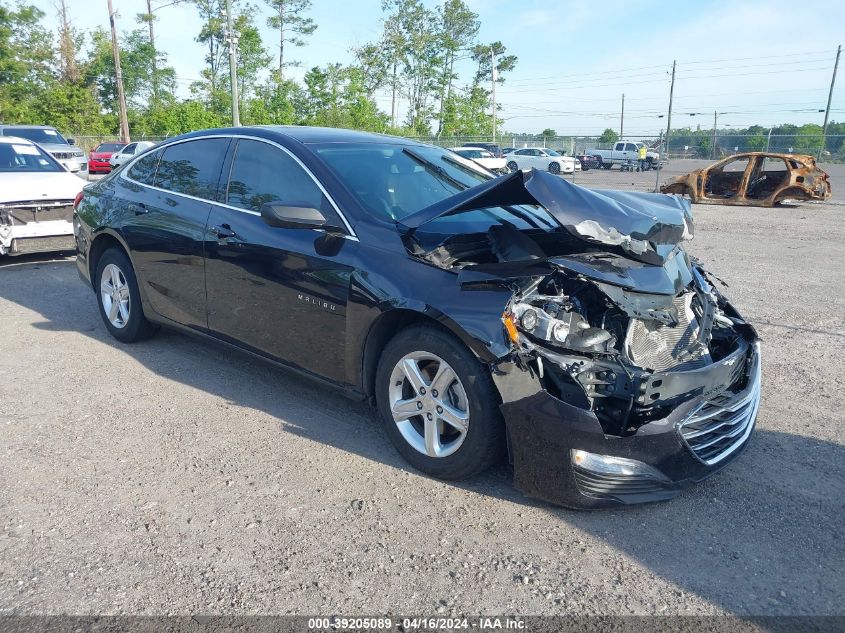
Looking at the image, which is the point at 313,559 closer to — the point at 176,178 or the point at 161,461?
the point at 161,461

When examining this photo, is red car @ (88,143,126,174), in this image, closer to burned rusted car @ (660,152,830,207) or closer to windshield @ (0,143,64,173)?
windshield @ (0,143,64,173)

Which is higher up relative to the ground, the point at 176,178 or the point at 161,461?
the point at 176,178

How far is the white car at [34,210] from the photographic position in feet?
27.0

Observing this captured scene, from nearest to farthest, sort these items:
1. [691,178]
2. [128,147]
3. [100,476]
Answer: [100,476] < [691,178] < [128,147]

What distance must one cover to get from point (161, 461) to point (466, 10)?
59.3 metres

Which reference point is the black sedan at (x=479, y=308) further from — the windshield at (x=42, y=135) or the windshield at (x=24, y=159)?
the windshield at (x=42, y=135)

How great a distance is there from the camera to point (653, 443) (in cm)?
302

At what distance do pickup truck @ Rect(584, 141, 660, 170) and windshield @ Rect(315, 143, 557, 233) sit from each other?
43384 mm

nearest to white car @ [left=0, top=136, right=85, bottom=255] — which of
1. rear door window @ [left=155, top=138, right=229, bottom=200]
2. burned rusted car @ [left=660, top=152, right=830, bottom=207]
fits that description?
rear door window @ [left=155, top=138, right=229, bottom=200]

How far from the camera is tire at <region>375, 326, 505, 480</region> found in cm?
322

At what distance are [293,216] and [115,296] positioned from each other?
2699mm

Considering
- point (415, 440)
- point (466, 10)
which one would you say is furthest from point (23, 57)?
point (415, 440)

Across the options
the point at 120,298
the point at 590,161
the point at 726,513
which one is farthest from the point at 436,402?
the point at 590,161

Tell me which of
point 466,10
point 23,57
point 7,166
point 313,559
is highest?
point 466,10
